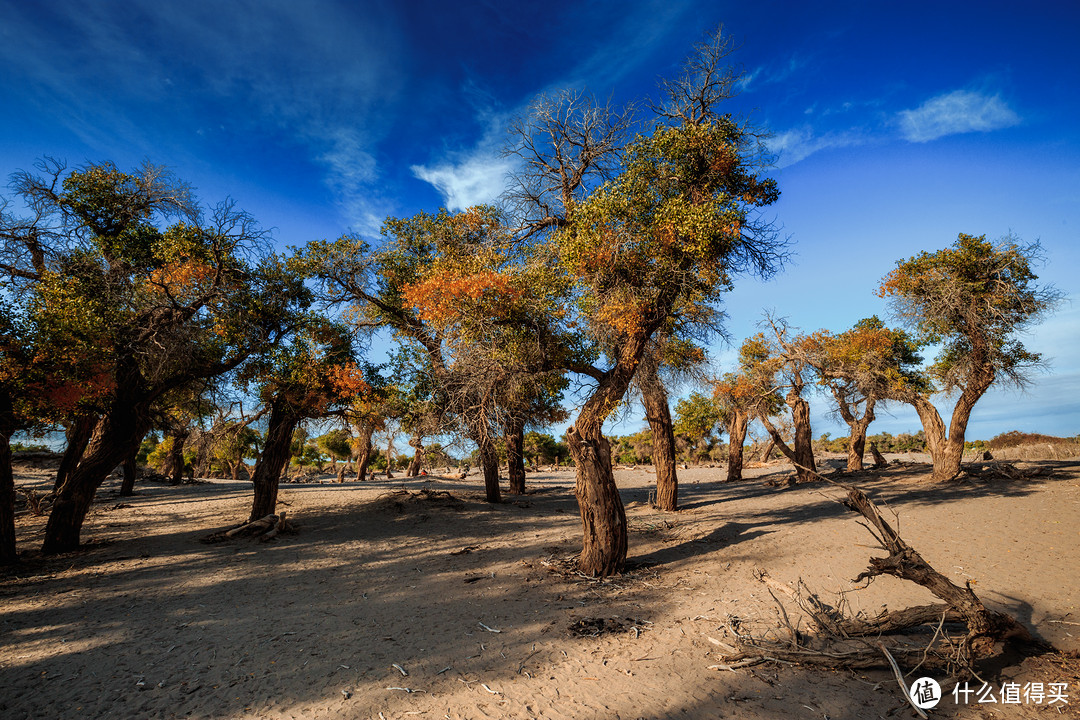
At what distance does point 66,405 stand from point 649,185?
1290cm

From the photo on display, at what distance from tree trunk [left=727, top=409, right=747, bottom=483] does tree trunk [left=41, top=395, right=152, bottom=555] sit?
23.3 metres

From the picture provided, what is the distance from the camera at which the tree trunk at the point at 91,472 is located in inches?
428

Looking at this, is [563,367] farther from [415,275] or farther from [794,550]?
[415,275]

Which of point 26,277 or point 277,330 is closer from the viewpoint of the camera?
point 26,277

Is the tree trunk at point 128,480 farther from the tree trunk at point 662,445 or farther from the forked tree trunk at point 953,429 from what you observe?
the forked tree trunk at point 953,429

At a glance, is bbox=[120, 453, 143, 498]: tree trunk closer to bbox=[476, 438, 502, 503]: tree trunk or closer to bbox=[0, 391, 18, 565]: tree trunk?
bbox=[0, 391, 18, 565]: tree trunk

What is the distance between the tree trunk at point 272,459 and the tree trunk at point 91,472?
9.63ft

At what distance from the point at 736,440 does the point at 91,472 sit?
2514cm

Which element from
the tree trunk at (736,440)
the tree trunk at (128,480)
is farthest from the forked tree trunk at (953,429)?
the tree trunk at (128,480)

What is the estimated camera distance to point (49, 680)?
17.5 feet

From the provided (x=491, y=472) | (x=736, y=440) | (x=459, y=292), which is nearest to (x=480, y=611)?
(x=459, y=292)

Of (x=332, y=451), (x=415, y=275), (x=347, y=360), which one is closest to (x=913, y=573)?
(x=347, y=360)

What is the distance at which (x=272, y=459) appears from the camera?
43.3ft

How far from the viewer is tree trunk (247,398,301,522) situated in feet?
42.9
